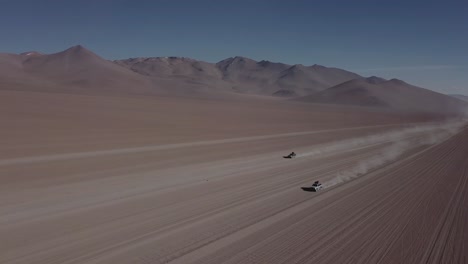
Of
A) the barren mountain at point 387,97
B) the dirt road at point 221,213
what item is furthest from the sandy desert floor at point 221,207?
the barren mountain at point 387,97

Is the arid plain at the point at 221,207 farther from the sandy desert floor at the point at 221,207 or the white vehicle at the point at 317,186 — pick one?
the white vehicle at the point at 317,186

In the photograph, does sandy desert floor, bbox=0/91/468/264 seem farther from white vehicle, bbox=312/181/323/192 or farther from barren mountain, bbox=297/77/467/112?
barren mountain, bbox=297/77/467/112

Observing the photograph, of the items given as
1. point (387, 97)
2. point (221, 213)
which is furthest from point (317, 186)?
point (387, 97)

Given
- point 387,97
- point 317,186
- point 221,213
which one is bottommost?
point 221,213

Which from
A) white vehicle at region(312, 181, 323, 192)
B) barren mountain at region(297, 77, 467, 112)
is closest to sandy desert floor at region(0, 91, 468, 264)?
white vehicle at region(312, 181, 323, 192)

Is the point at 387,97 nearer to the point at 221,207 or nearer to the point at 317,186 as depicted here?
the point at 317,186

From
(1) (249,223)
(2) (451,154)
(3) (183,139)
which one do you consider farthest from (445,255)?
(3) (183,139)

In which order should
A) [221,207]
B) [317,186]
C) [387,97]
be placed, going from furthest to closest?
[387,97]
[317,186]
[221,207]

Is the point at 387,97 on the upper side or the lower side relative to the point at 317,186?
upper
